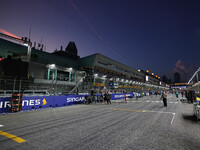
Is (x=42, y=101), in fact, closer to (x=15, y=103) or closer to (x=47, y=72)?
(x=15, y=103)

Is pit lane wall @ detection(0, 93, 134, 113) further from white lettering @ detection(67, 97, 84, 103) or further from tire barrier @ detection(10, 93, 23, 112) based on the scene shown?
tire barrier @ detection(10, 93, 23, 112)

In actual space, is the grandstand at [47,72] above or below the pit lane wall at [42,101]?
above

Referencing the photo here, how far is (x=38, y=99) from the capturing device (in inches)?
411

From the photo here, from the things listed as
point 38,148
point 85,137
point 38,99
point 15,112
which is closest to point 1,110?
point 15,112

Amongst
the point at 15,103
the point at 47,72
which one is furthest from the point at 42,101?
the point at 47,72

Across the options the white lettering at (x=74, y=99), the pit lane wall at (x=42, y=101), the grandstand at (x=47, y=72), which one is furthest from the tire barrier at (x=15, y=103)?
the white lettering at (x=74, y=99)

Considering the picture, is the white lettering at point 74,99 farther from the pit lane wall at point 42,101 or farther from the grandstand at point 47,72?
the grandstand at point 47,72

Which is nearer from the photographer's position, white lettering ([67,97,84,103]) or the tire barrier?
the tire barrier

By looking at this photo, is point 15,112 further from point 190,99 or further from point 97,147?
point 190,99

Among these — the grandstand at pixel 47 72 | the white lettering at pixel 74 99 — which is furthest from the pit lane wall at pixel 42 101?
the grandstand at pixel 47 72

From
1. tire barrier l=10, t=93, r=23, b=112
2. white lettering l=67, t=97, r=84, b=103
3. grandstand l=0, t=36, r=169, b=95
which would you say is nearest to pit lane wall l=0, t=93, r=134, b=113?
white lettering l=67, t=97, r=84, b=103

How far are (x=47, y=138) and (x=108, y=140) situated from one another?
2.20 meters

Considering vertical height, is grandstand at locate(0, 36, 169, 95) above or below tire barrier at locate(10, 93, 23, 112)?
above

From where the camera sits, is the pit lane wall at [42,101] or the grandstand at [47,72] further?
the grandstand at [47,72]
